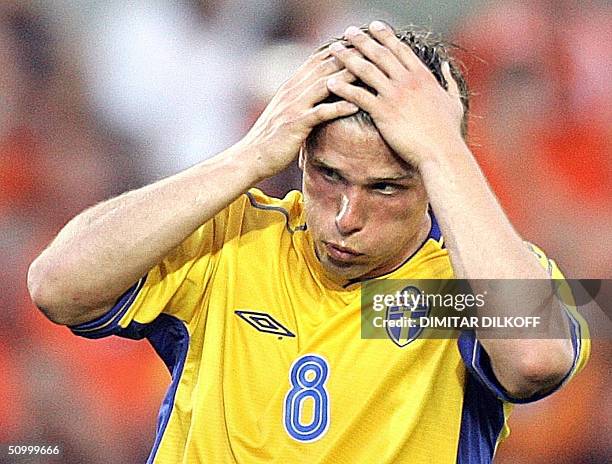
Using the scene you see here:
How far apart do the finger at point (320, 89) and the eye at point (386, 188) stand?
124 mm

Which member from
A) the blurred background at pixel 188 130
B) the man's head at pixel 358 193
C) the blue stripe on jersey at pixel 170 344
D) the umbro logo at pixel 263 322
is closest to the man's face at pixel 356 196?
the man's head at pixel 358 193

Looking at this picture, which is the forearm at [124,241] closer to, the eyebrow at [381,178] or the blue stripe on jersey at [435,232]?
the eyebrow at [381,178]

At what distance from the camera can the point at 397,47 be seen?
119cm

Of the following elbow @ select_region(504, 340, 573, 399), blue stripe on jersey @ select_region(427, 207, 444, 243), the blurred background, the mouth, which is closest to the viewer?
elbow @ select_region(504, 340, 573, 399)

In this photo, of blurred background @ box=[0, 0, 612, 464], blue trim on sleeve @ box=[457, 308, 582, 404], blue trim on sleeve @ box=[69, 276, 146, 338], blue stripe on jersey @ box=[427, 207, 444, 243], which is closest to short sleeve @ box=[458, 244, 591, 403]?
blue trim on sleeve @ box=[457, 308, 582, 404]

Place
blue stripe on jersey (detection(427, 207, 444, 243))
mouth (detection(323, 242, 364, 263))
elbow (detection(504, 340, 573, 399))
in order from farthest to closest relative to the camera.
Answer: blue stripe on jersey (detection(427, 207, 444, 243)) < mouth (detection(323, 242, 364, 263)) < elbow (detection(504, 340, 573, 399))

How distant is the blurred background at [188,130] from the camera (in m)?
2.26

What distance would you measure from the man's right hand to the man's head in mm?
19

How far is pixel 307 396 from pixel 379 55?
0.43 metres

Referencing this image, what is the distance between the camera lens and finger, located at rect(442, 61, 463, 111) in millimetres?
1234

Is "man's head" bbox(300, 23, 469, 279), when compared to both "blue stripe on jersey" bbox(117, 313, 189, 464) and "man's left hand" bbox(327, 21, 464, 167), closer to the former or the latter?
"man's left hand" bbox(327, 21, 464, 167)

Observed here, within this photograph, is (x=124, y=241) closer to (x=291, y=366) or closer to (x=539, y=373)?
(x=291, y=366)

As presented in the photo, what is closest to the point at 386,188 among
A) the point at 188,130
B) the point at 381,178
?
the point at 381,178

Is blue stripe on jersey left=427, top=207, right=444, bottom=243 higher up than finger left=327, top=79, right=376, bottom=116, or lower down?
lower down
